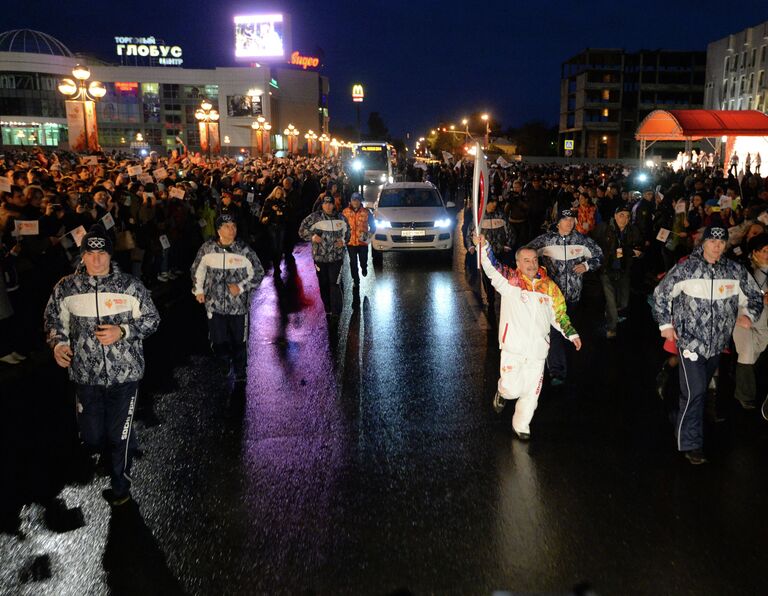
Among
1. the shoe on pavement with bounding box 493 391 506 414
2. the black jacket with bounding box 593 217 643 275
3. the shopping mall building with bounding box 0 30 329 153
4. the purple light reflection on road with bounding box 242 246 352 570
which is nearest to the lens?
the purple light reflection on road with bounding box 242 246 352 570

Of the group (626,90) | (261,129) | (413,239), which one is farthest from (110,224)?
(626,90)

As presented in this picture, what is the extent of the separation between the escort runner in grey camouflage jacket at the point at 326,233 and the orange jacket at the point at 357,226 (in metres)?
1.03

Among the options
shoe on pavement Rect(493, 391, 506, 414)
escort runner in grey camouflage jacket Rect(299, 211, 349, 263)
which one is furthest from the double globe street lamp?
shoe on pavement Rect(493, 391, 506, 414)

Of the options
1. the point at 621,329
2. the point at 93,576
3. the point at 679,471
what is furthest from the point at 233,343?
the point at 621,329

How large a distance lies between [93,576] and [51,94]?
101669mm

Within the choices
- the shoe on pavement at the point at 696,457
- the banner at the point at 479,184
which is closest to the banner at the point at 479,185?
the banner at the point at 479,184

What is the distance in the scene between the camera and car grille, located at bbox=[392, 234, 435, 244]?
16422 mm

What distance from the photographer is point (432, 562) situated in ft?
14.5

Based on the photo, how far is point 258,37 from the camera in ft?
346

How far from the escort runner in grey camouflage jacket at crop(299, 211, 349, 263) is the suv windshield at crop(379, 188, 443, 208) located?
6679 mm

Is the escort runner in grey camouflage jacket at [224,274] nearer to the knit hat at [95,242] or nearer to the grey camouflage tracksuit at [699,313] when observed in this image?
the knit hat at [95,242]

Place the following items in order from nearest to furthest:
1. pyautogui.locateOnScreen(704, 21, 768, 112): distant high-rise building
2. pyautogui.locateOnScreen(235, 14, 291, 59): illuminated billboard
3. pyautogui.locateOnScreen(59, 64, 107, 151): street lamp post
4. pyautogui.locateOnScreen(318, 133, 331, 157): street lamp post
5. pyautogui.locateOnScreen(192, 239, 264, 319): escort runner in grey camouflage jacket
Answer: pyautogui.locateOnScreen(192, 239, 264, 319): escort runner in grey camouflage jacket → pyautogui.locateOnScreen(59, 64, 107, 151): street lamp post → pyautogui.locateOnScreen(704, 21, 768, 112): distant high-rise building → pyautogui.locateOnScreen(235, 14, 291, 59): illuminated billboard → pyautogui.locateOnScreen(318, 133, 331, 157): street lamp post

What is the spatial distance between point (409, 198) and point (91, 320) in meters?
13.4

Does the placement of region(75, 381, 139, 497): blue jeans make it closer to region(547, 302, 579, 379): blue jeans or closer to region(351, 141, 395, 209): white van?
region(547, 302, 579, 379): blue jeans
